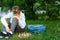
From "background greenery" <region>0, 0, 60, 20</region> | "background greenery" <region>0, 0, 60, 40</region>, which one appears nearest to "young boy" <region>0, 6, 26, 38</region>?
"background greenery" <region>0, 0, 60, 40</region>

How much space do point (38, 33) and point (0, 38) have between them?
1.22 meters

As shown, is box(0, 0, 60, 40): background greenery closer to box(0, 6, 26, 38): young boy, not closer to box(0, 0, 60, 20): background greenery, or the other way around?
box(0, 0, 60, 20): background greenery


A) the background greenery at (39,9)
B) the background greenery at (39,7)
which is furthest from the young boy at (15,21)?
the background greenery at (39,7)

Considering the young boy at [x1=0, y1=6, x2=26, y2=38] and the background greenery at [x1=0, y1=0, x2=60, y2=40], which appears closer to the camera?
the young boy at [x1=0, y1=6, x2=26, y2=38]

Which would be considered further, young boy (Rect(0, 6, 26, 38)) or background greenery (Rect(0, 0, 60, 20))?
background greenery (Rect(0, 0, 60, 20))

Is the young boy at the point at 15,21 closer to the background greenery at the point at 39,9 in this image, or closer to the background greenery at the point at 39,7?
the background greenery at the point at 39,9

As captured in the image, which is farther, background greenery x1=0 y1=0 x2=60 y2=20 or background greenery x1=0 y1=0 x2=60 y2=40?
background greenery x1=0 y1=0 x2=60 y2=20

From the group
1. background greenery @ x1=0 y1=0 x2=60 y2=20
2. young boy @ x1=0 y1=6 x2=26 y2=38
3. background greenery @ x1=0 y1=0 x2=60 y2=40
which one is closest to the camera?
young boy @ x1=0 y1=6 x2=26 y2=38

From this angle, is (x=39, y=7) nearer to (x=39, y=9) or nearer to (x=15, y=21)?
(x=39, y=9)

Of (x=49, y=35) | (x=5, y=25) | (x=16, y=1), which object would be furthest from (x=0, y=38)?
(x=16, y=1)

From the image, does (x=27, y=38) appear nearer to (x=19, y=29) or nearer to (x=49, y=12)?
(x=19, y=29)

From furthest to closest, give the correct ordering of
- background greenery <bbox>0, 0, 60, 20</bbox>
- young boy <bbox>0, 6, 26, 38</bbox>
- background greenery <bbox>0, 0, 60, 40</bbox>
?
background greenery <bbox>0, 0, 60, 20</bbox> → background greenery <bbox>0, 0, 60, 40</bbox> → young boy <bbox>0, 6, 26, 38</bbox>

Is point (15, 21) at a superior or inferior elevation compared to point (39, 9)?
superior

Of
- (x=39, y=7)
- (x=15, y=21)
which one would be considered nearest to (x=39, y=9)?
(x=39, y=7)
